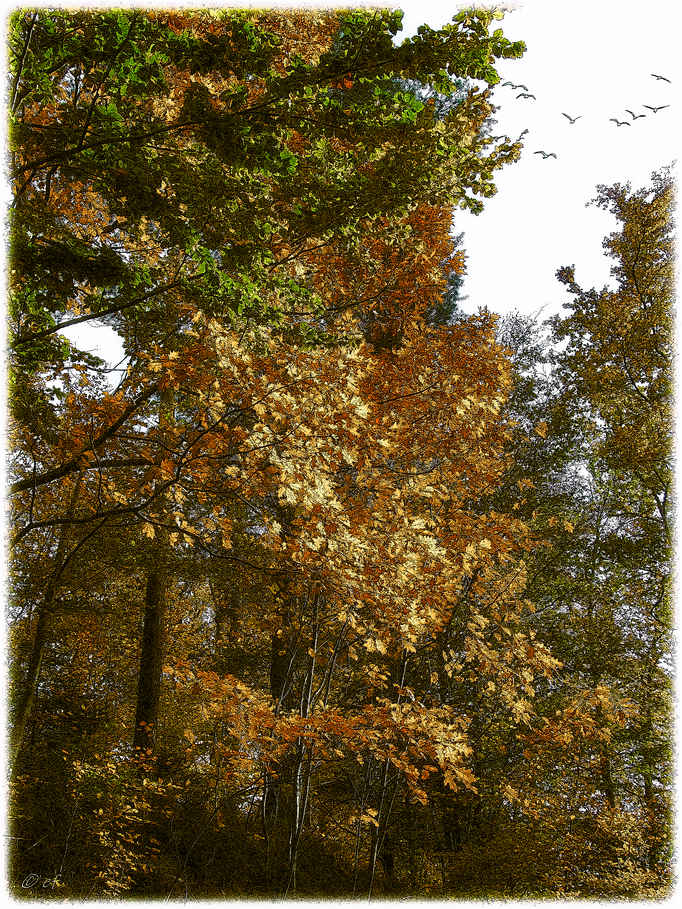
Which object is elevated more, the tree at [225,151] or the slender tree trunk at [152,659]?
the tree at [225,151]

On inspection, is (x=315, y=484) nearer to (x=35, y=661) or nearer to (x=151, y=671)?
(x=35, y=661)

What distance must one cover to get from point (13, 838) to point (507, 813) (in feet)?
21.9

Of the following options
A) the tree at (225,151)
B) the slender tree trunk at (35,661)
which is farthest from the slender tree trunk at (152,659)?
the tree at (225,151)

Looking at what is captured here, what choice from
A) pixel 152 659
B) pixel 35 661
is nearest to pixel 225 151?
pixel 35 661

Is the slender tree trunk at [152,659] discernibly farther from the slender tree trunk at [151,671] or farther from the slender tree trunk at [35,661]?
the slender tree trunk at [35,661]

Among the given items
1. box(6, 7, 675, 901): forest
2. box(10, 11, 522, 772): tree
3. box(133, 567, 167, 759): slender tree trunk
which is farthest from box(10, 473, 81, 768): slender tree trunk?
box(10, 11, 522, 772): tree

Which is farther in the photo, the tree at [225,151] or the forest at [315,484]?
the forest at [315,484]

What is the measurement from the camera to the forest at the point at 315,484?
11.9ft

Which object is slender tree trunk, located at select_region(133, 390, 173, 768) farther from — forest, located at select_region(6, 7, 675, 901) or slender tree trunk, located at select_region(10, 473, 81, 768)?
slender tree trunk, located at select_region(10, 473, 81, 768)

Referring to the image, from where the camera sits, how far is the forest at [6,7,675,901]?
11.9 ft

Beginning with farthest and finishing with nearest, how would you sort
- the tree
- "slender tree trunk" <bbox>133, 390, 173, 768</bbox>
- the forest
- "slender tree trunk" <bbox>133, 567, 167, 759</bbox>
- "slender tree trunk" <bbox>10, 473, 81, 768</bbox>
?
"slender tree trunk" <bbox>133, 567, 167, 759</bbox> < "slender tree trunk" <bbox>133, 390, 173, 768</bbox> < "slender tree trunk" <bbox>10, 473, 81, 768</bbox> < the forest < the tree

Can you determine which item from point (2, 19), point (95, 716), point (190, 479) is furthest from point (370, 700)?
point (2, 19)

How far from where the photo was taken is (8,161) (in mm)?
3625

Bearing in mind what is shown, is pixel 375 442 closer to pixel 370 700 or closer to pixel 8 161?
pixel 8 161
